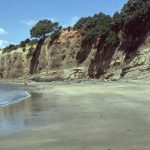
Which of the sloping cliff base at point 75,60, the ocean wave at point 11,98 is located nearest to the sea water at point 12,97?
the ocean wave at point 11,98

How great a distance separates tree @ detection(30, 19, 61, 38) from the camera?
9054 cm

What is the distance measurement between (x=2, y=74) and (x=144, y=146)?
97.5 m

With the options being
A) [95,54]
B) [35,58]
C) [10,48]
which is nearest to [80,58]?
[95,54]

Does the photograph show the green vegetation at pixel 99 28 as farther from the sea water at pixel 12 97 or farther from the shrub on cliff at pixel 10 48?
the shrub on cliff at pixel 10 48

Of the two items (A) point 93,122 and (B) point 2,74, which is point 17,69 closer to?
(B) point 2,74

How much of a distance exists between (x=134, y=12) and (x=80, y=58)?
1657 centimetres

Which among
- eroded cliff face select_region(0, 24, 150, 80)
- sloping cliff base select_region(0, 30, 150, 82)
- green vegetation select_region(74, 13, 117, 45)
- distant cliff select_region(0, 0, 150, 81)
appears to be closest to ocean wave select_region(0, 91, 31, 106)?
sloping cliff base select_region(0, 30, 150, 82)

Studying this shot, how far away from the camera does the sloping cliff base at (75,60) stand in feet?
180

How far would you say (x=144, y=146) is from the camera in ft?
32.2

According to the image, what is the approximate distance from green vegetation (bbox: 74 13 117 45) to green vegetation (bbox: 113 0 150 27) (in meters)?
2.50

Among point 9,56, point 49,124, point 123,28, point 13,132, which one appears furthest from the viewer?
point 9,56

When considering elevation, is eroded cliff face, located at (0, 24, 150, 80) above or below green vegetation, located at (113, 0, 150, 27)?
below

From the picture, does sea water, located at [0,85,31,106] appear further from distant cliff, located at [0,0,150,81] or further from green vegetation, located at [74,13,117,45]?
green vegetation, located at [74,13,117,45]

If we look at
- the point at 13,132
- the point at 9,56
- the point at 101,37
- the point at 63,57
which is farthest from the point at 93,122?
the point at 9,56
